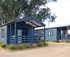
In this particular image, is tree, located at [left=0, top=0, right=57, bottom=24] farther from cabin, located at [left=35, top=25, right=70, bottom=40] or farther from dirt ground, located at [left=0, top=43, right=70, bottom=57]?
dirt ground, located at [left=0, top=43, right=70, bottom=57]

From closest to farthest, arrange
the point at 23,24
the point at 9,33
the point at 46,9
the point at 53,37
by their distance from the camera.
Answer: the point at 9,33 → the point at 23,24 → the point at 53,37 → the point at 46,9

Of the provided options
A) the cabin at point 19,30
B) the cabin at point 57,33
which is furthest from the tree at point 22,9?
the cabin at point 19,30

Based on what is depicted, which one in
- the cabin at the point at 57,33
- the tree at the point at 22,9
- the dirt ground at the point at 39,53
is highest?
the tree at the point at 22,9

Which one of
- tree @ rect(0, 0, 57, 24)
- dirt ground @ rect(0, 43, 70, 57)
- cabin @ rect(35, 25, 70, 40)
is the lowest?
dirt ground @ rect(0, 43, 70, 57)

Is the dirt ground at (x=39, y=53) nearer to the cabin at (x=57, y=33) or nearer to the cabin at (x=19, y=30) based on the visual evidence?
the cabin at (x=19, y=30)

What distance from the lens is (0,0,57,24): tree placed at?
20484mm

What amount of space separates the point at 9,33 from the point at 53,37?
982 centimetres

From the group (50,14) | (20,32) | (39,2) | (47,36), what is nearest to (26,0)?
(39,2)

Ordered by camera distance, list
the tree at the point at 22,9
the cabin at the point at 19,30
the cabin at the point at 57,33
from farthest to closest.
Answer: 1. the tree at the point at 22,9
2. the cabin at the point at 57,33
3. the cabin at the point at 19,30

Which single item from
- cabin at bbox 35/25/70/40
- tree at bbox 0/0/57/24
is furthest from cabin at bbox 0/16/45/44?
tree at bbox 0/0/57/24

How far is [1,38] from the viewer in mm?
14578

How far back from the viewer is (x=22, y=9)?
2258 centimetres

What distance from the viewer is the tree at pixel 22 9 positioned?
20484 mm

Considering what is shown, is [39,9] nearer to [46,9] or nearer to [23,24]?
[46,9]
